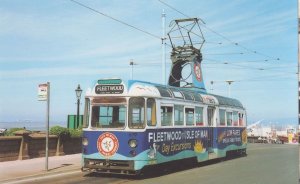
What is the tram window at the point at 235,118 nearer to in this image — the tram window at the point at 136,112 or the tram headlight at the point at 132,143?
the tram window at the point at 136,112

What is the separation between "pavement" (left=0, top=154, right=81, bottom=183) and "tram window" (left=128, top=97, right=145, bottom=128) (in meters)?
3.28

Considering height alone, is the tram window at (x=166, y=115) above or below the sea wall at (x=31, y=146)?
above

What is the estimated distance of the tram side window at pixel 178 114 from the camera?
18000 mm

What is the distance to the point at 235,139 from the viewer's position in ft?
83.5

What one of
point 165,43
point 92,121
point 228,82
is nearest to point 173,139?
point 92,121

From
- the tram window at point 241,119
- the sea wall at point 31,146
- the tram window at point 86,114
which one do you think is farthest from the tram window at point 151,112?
the tram window at point 241,119

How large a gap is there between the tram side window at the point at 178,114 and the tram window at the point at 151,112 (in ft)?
5.29

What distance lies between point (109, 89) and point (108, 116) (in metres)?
0.85

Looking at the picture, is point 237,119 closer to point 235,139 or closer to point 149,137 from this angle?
point 235,139

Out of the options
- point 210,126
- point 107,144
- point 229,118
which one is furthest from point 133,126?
point 229,118

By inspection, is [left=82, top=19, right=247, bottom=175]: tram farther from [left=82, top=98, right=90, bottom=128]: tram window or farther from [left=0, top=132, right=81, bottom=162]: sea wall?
[left=0, top=132, right=81, bottom=162]: sea wall

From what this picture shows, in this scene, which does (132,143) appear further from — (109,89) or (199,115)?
(199,115)

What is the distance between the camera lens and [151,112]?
16453mm

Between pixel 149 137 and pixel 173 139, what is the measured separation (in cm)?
177
